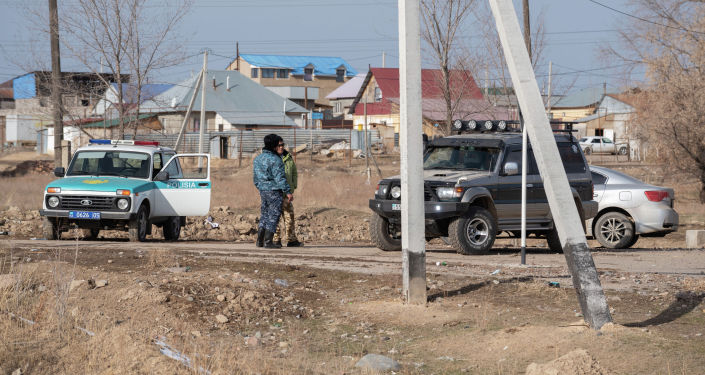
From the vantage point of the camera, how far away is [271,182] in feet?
46.0

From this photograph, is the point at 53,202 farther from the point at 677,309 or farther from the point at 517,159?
the point at 677,309

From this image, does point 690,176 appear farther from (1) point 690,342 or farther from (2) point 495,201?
(1) point 690,342

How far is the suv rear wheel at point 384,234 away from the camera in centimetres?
1430

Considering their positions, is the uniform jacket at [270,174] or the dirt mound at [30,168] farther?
the dirt mound at [30,168]

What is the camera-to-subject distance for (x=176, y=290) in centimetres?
934

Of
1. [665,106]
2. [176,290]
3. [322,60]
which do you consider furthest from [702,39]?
[322,60]

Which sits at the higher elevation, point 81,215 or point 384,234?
point 81,215

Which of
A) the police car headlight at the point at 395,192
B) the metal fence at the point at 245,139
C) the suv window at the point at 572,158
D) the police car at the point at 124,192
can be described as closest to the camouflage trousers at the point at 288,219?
the police car headlight at the point at 395,192

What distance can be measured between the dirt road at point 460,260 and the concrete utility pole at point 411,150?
2386mm

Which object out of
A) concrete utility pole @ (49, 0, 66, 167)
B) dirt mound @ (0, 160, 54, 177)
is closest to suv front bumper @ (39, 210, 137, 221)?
concrete utility pole @ (49, 0, 66, 167)

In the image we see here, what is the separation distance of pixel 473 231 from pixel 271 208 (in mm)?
3344

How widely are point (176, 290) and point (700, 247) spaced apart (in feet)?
39.8

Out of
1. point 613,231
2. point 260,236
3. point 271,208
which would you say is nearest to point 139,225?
point 260,236

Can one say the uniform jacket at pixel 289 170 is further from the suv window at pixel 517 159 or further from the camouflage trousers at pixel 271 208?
the suv window at pixel 517 159
